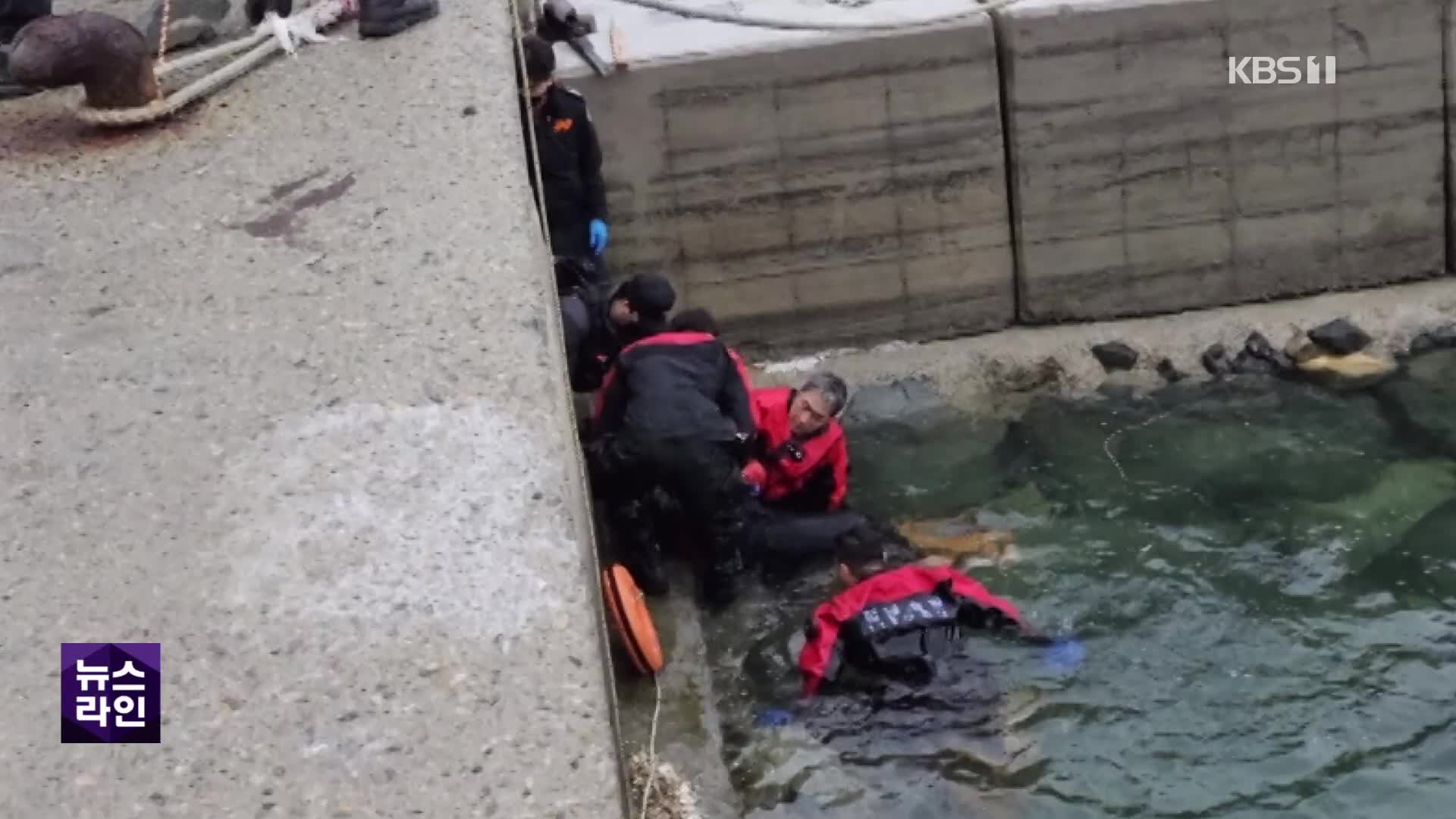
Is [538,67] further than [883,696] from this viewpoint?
Yes

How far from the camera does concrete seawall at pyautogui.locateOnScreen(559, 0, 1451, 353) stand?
25.0 feet

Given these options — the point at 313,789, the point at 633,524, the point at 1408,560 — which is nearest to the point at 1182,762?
the point at 1408,560

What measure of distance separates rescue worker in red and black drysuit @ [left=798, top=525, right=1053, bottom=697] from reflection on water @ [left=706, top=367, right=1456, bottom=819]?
0.08m

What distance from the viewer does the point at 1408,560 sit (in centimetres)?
618

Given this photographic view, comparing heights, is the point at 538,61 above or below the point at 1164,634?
above

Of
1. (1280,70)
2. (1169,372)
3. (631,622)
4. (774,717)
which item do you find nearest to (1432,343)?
(1169,372)

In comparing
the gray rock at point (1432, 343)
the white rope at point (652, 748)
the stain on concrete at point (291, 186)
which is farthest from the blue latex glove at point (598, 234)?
the gray rock at point (1432, 343)

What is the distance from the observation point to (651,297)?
642 centimetres

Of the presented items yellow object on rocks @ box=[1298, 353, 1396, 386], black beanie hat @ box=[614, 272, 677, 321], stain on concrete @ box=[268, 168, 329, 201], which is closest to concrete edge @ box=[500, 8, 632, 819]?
black beanie hat @ box=[614, 272, 677, 321]

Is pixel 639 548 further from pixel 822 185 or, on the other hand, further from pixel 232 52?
pixel 232 52

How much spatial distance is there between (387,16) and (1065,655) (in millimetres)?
3583

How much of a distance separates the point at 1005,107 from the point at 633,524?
2943mm

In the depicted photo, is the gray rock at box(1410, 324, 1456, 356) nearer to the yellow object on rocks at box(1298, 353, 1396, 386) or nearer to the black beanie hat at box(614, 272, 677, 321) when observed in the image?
the yellow object on rocks at box(1298, 353, 1396, 386)

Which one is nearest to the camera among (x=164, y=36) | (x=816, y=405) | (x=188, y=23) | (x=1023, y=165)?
(x=816, y=405)
